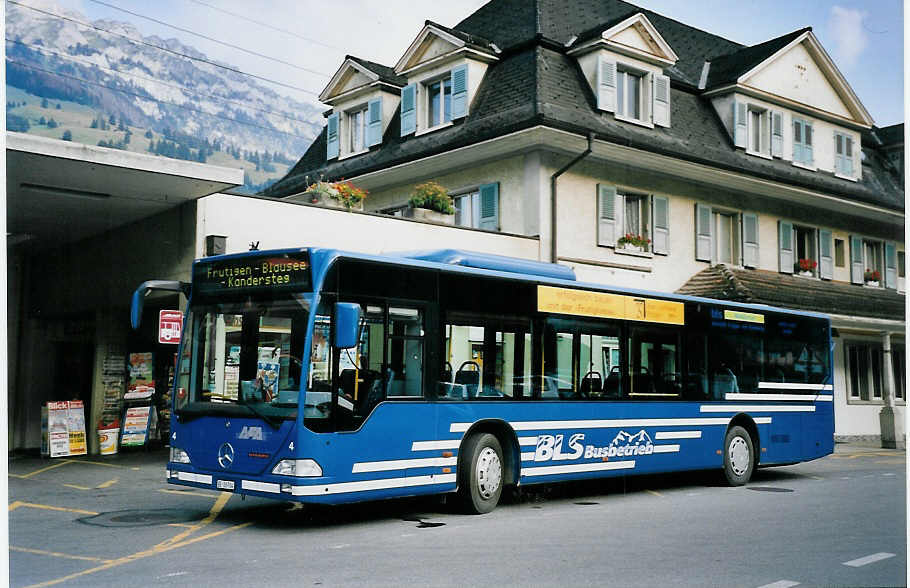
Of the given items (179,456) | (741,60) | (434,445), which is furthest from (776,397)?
(741,60)

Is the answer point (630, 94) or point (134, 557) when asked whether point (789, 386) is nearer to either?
point (630, 94)

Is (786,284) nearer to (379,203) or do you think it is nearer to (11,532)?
(379,203)

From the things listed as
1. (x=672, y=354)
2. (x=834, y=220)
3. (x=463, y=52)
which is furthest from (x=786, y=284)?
(x=672, y=354)

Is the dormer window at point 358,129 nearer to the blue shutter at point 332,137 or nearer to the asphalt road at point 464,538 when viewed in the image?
the blue shutter at point 332,137

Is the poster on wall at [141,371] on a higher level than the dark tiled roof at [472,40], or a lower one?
lower

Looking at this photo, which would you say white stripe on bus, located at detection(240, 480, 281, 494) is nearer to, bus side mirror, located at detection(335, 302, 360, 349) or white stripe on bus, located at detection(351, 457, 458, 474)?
white stripe on bus, located at detection(351, 457, 458, 474)

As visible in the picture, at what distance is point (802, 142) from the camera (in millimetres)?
27531

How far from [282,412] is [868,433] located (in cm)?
2407

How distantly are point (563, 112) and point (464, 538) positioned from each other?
14296 mm

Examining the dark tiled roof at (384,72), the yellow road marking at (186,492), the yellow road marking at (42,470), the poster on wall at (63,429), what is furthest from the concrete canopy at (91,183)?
the dark tiled roof at (384,72)

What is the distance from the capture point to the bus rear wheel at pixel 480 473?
11188 mm

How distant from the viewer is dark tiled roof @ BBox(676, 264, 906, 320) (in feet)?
79.8

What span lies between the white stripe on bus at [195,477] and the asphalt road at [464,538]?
48 centimetres

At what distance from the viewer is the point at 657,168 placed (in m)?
24.2
